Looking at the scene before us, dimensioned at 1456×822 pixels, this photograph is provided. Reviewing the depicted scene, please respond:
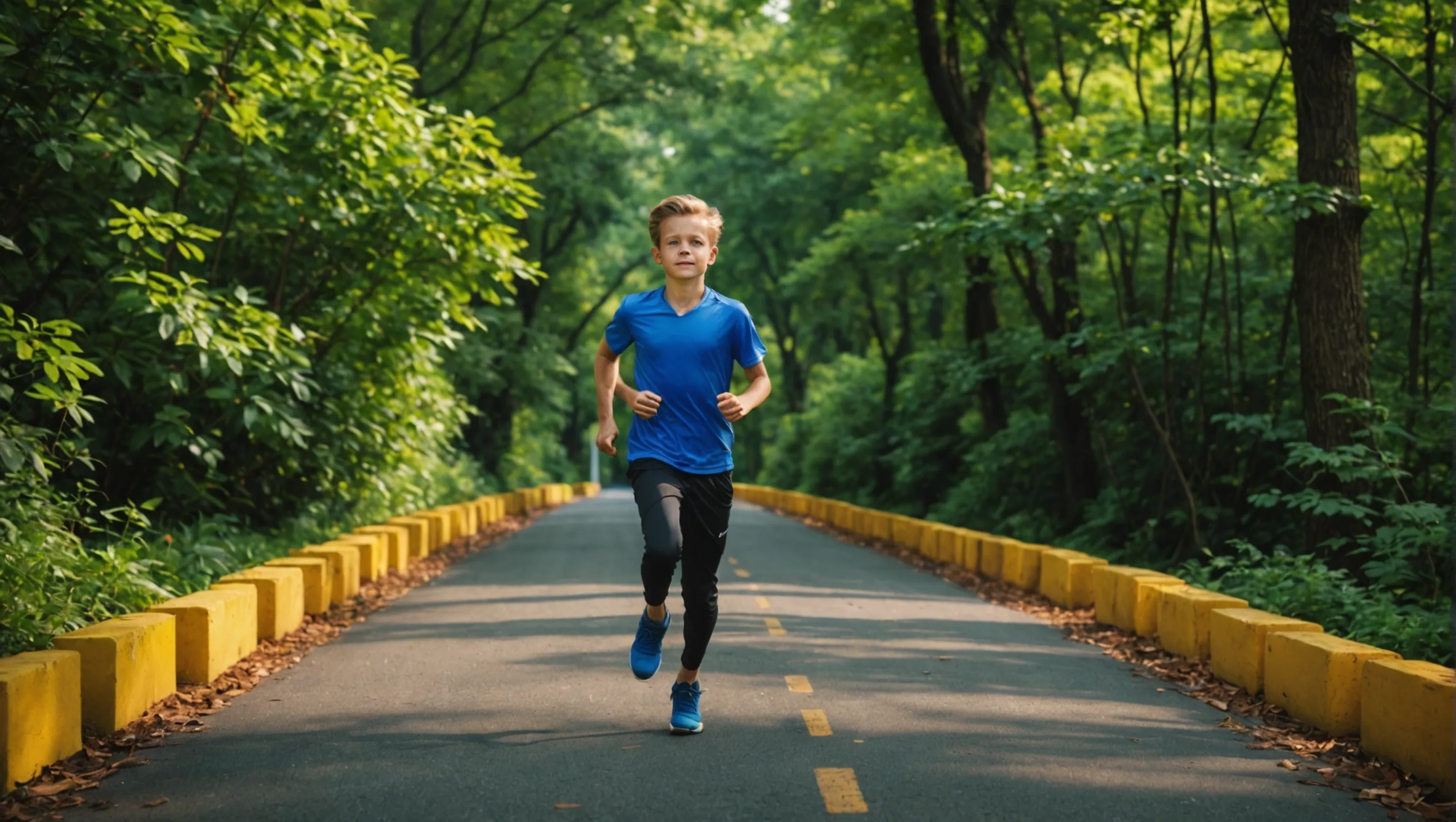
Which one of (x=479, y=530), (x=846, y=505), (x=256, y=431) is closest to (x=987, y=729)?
(x=256, y=431)

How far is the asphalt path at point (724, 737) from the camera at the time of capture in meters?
5.03

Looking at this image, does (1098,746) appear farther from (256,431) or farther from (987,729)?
(256,431)

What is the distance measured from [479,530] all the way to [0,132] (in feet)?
48.5

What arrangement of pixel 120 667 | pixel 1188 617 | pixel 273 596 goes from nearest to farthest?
1. pixel 120 667
2. pixel 1188 617
3. pixel 273 596

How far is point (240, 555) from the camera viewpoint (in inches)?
469

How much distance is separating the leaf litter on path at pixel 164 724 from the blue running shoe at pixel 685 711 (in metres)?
2.14

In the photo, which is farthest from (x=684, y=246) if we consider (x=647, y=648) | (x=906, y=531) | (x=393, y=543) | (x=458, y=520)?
(x=458, y=520)

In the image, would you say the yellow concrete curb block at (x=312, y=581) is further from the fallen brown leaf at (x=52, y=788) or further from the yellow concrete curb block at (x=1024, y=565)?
the yellow concrete curb block at (x=1024, y=565)

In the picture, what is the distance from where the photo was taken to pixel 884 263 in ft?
90.2

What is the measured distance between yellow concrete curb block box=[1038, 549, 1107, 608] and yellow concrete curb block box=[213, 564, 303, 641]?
6437mm

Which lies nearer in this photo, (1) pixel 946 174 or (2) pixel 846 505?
(1) pixel 946 174

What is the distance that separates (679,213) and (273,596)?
4.80 meters

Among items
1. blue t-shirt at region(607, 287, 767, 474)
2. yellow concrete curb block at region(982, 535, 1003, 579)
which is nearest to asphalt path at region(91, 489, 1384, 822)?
blue t-shirt at region(607, 287, 767, 474)

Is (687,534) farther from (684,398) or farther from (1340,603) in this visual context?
(1340,603)
